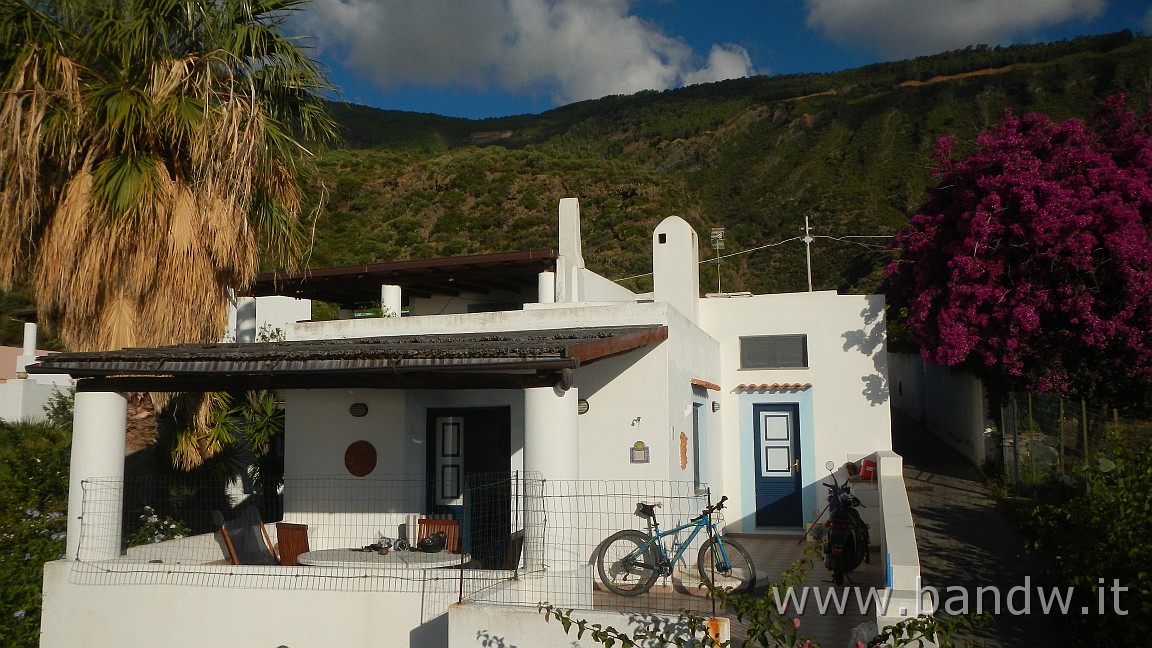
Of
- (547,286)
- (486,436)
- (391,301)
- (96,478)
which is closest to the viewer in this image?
(96,478)

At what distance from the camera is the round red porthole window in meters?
10.6

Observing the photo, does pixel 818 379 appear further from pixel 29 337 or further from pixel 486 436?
pixel 29 337

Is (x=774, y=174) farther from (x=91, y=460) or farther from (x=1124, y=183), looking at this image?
(x=91, y=460)

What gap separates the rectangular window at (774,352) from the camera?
14195mm

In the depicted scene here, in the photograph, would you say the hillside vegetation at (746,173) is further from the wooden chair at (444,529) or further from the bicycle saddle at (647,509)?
the bicycle saddle at (647,509)

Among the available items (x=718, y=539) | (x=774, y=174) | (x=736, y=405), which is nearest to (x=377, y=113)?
(x=774, y=174)

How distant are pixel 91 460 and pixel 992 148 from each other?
507 inches

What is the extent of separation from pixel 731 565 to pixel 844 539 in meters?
1.48

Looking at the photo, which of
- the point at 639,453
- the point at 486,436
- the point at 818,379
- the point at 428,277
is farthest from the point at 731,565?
the point at 428,277

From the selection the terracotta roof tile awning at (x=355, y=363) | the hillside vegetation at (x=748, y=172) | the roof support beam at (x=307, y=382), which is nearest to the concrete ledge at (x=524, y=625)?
the terracotta roof tile awning at (x=355, y=363)

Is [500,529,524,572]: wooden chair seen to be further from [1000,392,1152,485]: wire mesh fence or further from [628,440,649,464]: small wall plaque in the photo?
[1000,392,1152,485]: wire mesh fence

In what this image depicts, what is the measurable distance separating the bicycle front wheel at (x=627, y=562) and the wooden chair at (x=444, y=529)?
1.65 m

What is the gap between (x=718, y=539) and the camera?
908 centimetres

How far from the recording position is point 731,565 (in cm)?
932
